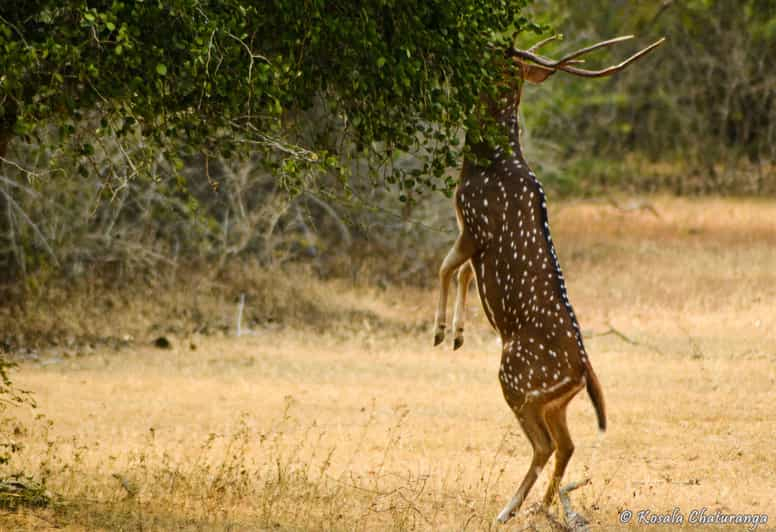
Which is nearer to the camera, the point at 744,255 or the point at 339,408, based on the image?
the point at 339,408

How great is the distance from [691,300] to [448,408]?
599 centimetres

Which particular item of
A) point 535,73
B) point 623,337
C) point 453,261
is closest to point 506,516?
point 453,261

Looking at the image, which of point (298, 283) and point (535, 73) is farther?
point (298, 283)

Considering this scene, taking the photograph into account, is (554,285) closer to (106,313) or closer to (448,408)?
(448,408)

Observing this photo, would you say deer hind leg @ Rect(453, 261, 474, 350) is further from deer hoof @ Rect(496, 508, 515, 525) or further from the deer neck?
deer hoof @ Rect(496, 508, 515, 525)

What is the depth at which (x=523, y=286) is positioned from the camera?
7.42 m

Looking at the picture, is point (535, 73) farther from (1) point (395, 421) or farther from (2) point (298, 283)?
(2) point (298, 283)

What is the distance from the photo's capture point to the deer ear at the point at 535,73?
7.52 metres

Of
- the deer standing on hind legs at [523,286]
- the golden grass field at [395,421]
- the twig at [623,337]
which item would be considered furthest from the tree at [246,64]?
the twig at [623,337]

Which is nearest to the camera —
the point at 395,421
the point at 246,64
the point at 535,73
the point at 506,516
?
the point at 246,64

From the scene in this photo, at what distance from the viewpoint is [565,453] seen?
23.7ft

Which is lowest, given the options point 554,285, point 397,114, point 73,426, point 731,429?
point 73,426

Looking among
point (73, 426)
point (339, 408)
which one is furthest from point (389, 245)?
point (73, 426)

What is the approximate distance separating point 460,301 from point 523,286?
0.57m
